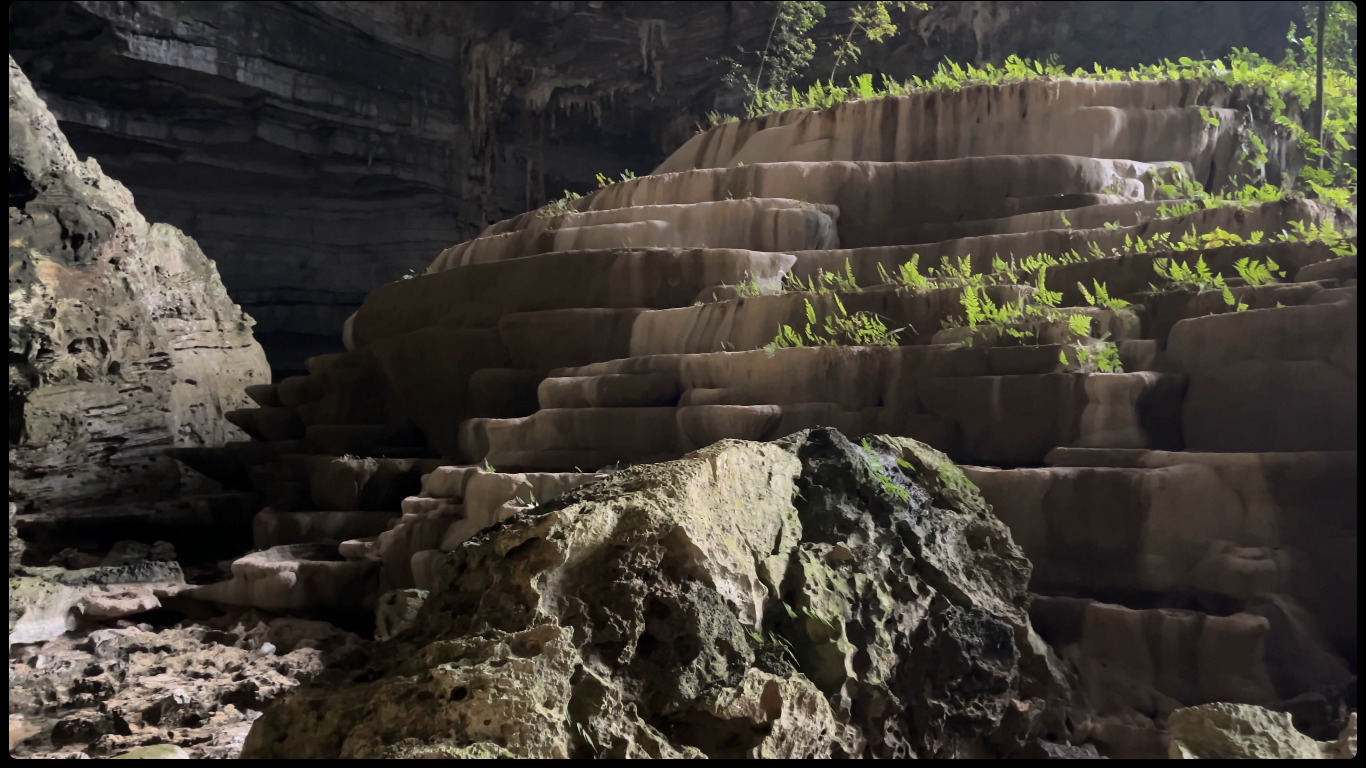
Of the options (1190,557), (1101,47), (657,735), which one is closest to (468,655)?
(657,735)

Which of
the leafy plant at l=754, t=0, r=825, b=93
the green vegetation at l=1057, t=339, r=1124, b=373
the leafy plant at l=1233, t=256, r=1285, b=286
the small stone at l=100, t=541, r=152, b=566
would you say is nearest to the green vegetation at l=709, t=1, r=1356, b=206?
the leafy plant at l=1233, t=256, r=1285, b=286

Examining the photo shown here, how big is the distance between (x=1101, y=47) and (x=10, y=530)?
15.7 metres

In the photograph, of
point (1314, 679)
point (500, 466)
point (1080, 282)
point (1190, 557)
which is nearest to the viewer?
point (1314, 679)

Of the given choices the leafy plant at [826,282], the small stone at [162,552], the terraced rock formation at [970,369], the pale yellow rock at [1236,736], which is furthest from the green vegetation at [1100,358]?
the small stone at [162,552]

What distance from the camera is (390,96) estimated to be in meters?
16.2

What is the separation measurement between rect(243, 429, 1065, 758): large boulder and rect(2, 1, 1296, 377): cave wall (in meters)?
13.7

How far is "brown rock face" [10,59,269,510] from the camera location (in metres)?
8.53

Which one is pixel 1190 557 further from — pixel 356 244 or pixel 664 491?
pixel 356 244

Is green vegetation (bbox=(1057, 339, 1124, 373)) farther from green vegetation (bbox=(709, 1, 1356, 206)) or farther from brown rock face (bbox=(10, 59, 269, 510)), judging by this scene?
brown rock face (bbox=(10, 59, 269, 510))

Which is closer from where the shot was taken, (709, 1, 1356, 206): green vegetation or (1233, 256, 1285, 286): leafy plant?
(1233, 256, 1285, 286): leafy plant

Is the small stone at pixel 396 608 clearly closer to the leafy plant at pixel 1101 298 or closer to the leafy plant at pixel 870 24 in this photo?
the leafy plant at pixel 1101 298

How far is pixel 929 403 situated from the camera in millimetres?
4430

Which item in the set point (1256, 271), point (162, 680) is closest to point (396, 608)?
point (162, 680)

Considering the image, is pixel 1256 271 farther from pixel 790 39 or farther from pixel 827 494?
pixel 790 39
